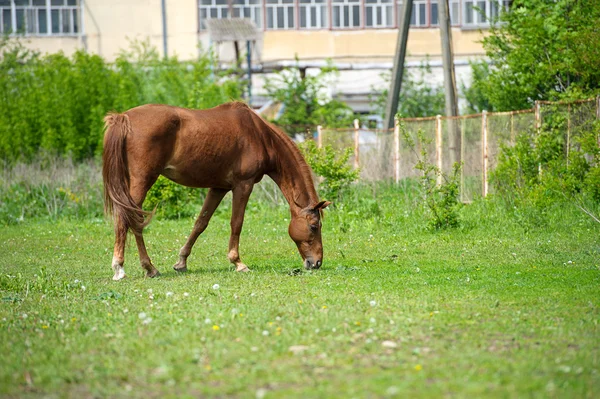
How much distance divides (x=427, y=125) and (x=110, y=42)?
839 inches

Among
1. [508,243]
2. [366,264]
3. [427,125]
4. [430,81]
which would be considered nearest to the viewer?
[366,264]

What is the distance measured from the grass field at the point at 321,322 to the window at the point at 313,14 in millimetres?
25664

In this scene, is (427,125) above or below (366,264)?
above

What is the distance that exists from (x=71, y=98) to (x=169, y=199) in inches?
322

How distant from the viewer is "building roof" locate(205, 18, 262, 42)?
3425cm

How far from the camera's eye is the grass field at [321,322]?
5098 millimetres

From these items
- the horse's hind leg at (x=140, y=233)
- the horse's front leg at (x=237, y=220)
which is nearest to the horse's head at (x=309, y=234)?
the horse's front leg at (x=237, y=220)

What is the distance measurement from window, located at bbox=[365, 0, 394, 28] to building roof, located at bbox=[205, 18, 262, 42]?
526 cm

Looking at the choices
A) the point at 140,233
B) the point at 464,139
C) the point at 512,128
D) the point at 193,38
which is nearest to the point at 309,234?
the point at 140,233

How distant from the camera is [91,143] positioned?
84.4 ft

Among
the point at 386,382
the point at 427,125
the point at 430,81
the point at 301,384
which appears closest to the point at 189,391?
the point at 301,384

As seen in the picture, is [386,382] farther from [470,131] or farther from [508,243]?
[470,131]

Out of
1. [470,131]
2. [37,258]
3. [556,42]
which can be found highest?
[556,42]

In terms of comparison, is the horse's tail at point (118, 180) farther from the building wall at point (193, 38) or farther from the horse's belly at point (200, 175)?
the building wall at point (193, 38)
